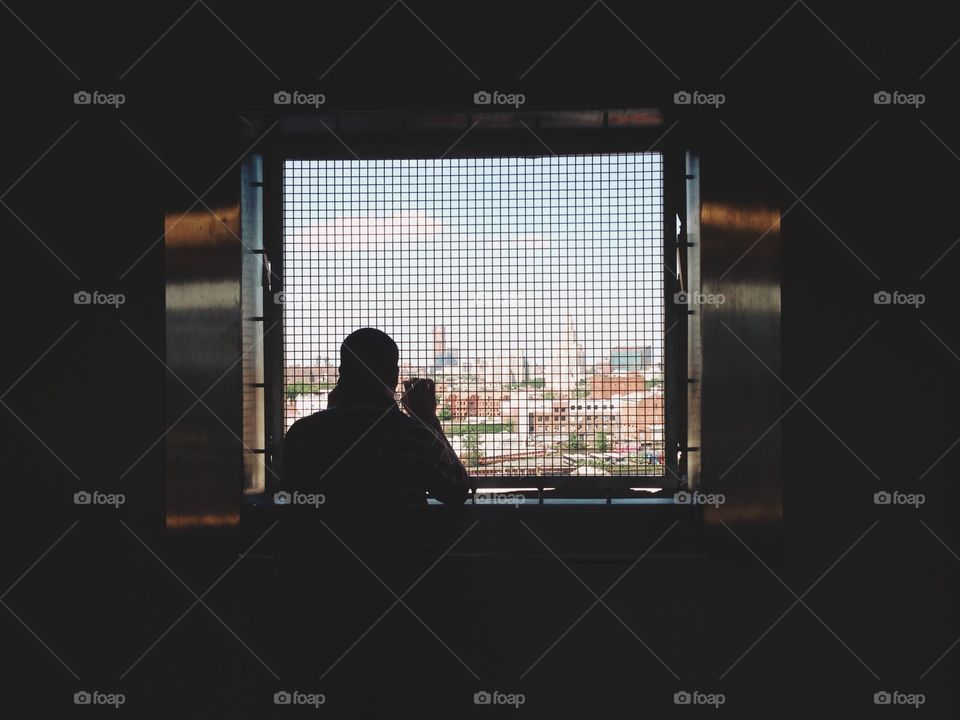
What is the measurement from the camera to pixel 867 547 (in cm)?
178

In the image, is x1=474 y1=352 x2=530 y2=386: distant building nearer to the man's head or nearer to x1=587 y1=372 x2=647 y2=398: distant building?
x1=587 y1=372 x2=647 y2=398: distant building

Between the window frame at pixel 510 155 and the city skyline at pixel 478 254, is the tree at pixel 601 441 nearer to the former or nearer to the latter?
the window frame at pixel 510 155

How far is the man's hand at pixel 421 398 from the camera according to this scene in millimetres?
1981

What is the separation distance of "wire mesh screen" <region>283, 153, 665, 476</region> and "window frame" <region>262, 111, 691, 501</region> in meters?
0.02

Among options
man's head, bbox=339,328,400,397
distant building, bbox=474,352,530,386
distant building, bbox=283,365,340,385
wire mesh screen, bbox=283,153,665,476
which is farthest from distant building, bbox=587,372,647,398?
distant building, bbox=283,365,340,385

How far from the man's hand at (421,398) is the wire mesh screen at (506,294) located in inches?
0.9

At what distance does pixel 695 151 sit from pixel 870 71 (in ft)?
1.39

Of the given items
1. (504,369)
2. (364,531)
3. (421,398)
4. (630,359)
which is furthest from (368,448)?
(630,359)

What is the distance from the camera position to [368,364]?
167 cm

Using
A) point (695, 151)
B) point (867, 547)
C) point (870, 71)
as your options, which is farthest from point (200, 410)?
point (870, 71)

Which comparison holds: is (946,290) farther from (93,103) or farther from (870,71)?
(93,103)

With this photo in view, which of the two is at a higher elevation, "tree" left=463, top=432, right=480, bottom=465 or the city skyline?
the city skyline

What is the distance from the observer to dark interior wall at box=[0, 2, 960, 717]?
69.8 inches

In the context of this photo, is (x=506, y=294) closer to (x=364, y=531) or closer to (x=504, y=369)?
(x=504, y=369)
